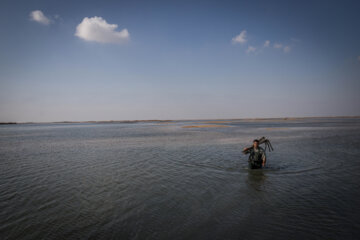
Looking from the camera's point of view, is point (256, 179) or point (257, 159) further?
point (257, 159)

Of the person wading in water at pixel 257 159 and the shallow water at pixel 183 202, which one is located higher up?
the person wading in water at pixel 257 159

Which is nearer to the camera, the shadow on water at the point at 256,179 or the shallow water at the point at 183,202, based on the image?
the shallow water at the point at 183,202

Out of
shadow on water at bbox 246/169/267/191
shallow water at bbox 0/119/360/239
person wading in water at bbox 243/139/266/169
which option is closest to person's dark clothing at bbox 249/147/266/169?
person wading in water at bbox 243/139/266/169

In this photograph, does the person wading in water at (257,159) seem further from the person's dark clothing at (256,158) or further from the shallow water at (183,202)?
the shallow water at (183,202)

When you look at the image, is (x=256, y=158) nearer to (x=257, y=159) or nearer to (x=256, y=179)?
(x=257, y=159)

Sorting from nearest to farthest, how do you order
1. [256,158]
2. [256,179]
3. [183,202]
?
[183,202], [256,179], [256,158]

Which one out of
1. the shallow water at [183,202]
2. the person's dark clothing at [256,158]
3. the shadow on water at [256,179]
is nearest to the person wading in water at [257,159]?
the person's dark clothing at [256,158]

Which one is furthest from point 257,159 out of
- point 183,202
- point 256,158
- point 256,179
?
point 183,202

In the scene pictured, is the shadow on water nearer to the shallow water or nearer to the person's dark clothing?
the shallow water

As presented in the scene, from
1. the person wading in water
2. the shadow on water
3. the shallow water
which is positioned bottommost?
the shadow on water

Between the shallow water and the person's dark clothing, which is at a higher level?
the person's dark clothing

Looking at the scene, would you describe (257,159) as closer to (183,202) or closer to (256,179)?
(256,179)

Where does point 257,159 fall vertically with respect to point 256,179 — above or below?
above

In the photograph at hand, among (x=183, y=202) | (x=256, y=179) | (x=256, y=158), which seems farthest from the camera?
(x=256, y=158)
